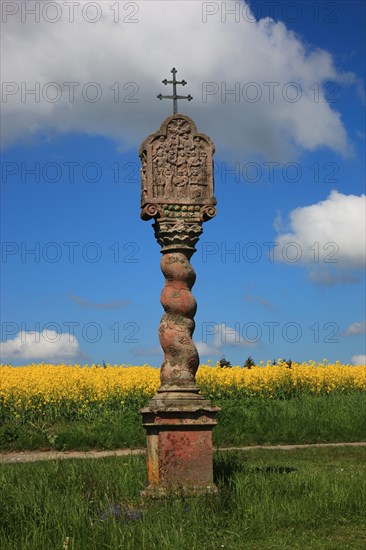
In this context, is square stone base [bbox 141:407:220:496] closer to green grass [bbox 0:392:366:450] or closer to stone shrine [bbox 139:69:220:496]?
stone shrine [bbox 139:69:220:496]

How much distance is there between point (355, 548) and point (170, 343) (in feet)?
10.00

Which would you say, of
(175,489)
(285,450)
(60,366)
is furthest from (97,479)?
(60,366)

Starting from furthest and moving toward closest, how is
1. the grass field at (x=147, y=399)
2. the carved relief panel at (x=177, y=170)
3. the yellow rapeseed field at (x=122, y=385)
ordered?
the yellow rapeseed field at (x=122, y=385) < the grass field at (x=147, y=399) < the carved relief panel at (x=177, y=170)

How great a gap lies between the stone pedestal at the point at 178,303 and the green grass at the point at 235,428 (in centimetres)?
599

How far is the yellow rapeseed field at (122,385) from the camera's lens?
16.3 m

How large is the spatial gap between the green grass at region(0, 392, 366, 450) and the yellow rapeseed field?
510mm

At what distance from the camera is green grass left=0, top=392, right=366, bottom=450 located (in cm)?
1396

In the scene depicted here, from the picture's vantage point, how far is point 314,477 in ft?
28.6

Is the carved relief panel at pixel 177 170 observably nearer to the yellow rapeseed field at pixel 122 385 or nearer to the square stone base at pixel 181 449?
the square stone base at pixel 181 449

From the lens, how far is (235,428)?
14.4 metres

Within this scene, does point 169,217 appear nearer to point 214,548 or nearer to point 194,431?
point 194,431

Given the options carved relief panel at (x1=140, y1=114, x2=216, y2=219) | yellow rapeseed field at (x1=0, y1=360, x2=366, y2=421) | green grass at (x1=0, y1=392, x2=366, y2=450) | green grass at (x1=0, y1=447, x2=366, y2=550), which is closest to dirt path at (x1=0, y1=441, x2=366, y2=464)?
green grass at (x1=0, y1=392, x2=366, y2=450)

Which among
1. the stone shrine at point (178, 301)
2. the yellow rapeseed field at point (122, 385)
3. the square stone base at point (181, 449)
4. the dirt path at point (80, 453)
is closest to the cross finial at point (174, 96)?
the stone shrine at point (178, 301)

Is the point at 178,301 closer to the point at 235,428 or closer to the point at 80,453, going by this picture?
the point at 80,453
